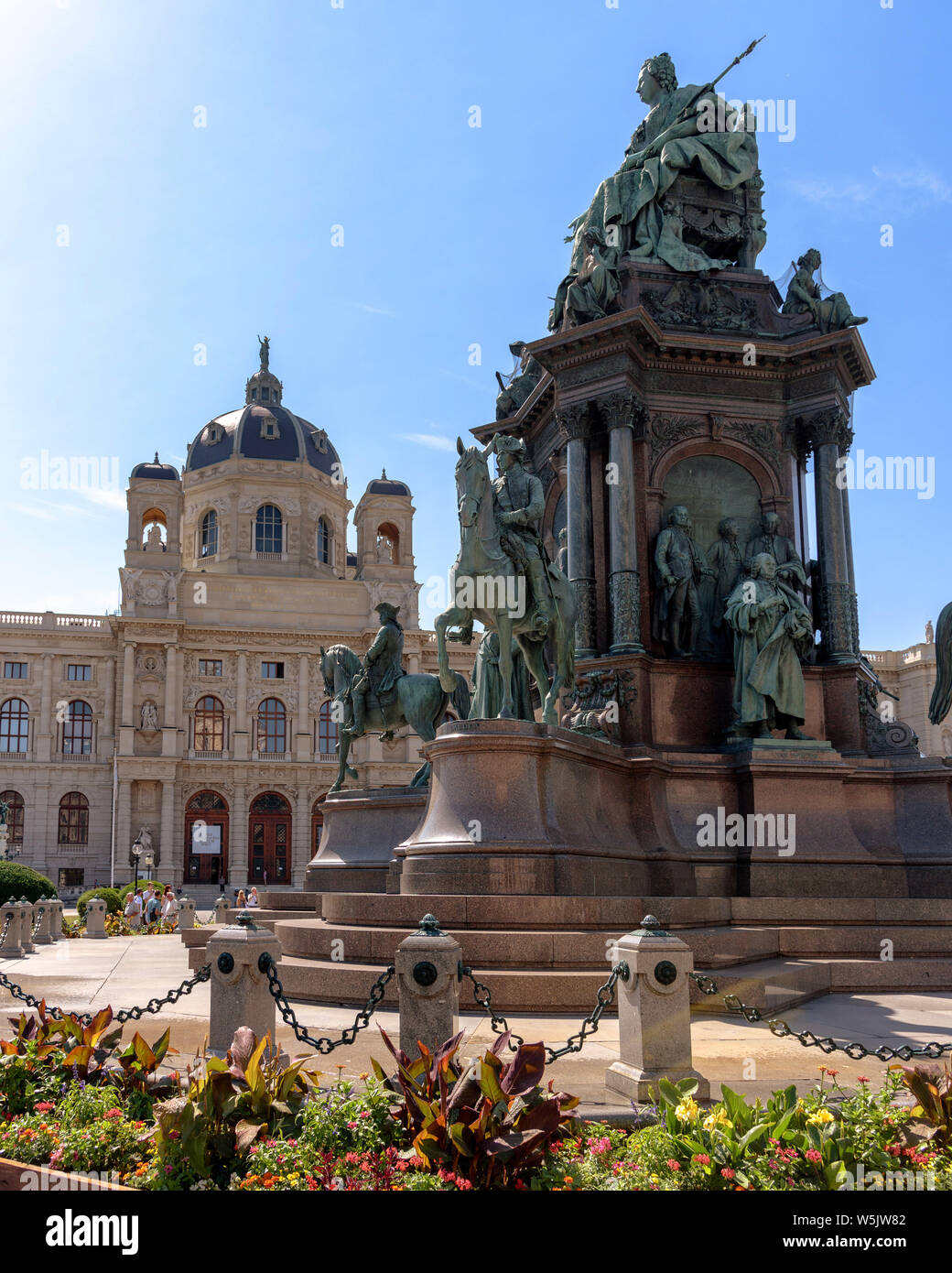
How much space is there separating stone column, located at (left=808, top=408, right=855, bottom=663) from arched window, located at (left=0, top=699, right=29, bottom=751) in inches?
2680

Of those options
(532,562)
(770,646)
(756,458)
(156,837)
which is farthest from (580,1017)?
(156,837)

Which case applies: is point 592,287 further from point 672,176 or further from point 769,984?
point 769,984

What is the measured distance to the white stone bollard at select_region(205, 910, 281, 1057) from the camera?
677 centimetres

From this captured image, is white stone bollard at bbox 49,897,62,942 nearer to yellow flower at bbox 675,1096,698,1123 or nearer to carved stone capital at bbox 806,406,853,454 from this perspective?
carved stone capital at bbox 806,406,853,454

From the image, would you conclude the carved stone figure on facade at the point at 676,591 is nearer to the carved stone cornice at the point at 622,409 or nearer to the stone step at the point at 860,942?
the carved stone cornice at the point at 622,409

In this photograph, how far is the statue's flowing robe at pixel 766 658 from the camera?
1408 cm

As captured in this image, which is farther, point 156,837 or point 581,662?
point 156,837

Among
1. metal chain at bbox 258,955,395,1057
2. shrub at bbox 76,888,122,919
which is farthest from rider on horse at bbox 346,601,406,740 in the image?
shrub at bbox 76,888,122,919

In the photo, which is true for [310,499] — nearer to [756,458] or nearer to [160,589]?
[160,589]

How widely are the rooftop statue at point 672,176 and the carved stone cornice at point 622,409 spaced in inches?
99.6

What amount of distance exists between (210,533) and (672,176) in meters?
72.1

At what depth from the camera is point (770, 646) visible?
14.1 m

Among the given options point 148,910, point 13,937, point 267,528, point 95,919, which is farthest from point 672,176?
point 267,528
